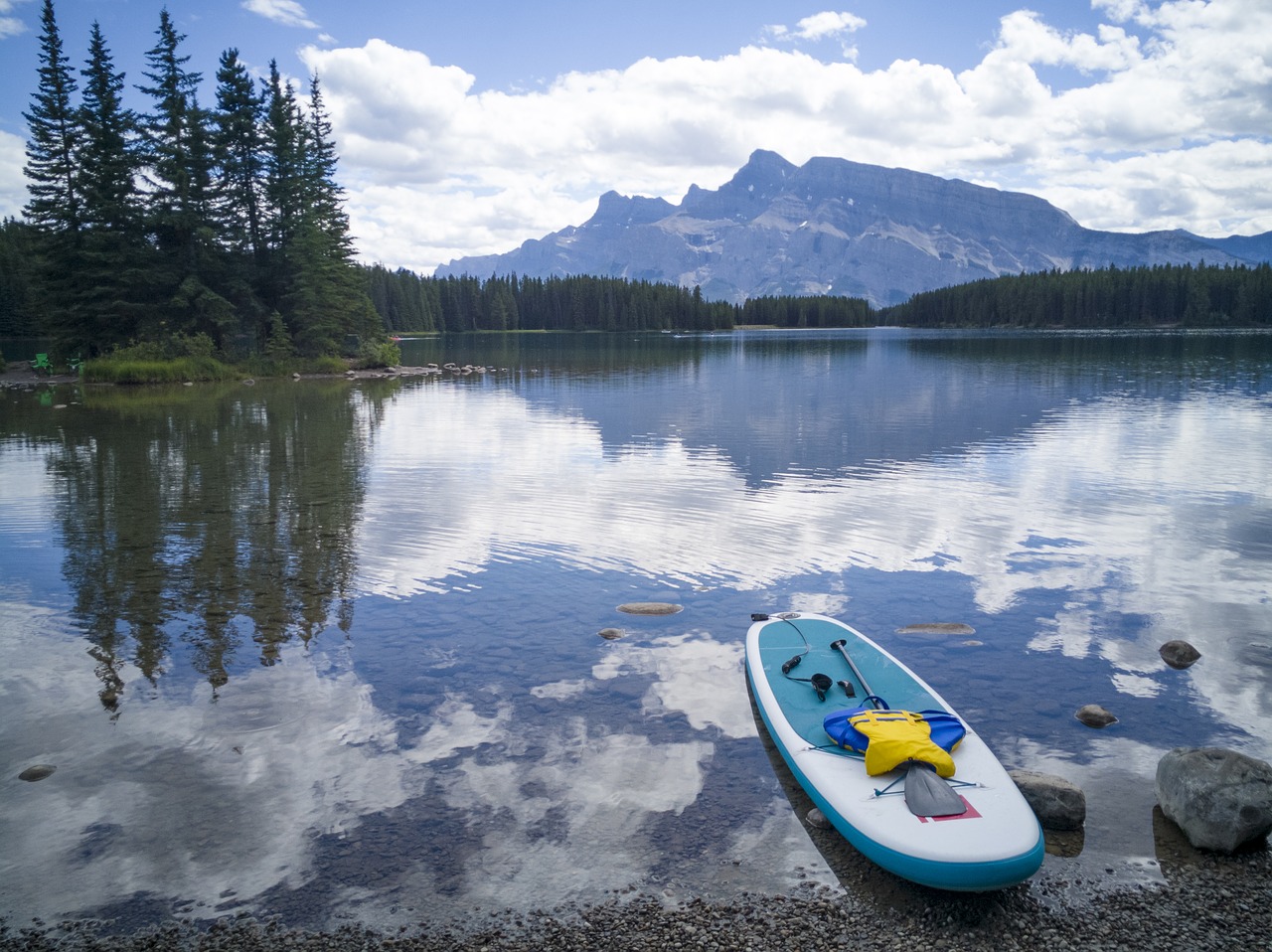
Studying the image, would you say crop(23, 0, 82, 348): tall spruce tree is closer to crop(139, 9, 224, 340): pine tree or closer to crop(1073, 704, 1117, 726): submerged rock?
crop(139, 9, 224, 340): pine tree

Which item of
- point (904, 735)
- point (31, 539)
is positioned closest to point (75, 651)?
point (31, 539)

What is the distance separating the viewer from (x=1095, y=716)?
436 inches

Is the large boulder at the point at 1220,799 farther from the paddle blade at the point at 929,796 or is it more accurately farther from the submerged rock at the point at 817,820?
the submerged rock at the point at 817,820

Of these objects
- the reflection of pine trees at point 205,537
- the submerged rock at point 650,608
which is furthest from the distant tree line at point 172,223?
the submerged rock at point 650,608

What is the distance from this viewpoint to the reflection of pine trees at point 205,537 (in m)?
14.0

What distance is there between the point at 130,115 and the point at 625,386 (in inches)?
1628

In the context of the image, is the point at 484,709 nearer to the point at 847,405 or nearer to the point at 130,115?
the point at 847,405

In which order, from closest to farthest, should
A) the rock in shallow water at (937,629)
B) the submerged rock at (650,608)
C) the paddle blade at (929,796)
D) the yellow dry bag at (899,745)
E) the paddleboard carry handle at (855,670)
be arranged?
the paddle blade at (929,796) → the yellow dry bag at (899,745) → the paddleboard carry handle at (855,670) → the rock in shallow water at (937,629) → the submerged rock at (650,608)

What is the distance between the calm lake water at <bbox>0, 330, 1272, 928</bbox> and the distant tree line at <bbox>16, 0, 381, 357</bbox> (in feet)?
109

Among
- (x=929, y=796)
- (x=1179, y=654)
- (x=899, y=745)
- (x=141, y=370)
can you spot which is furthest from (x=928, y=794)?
(x=141, y=370)

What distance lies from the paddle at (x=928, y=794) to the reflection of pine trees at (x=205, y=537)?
9760 mm

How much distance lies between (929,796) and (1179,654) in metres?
7.38

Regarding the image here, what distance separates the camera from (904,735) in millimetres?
9141

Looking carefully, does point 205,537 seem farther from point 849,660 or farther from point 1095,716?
point 1095,716
